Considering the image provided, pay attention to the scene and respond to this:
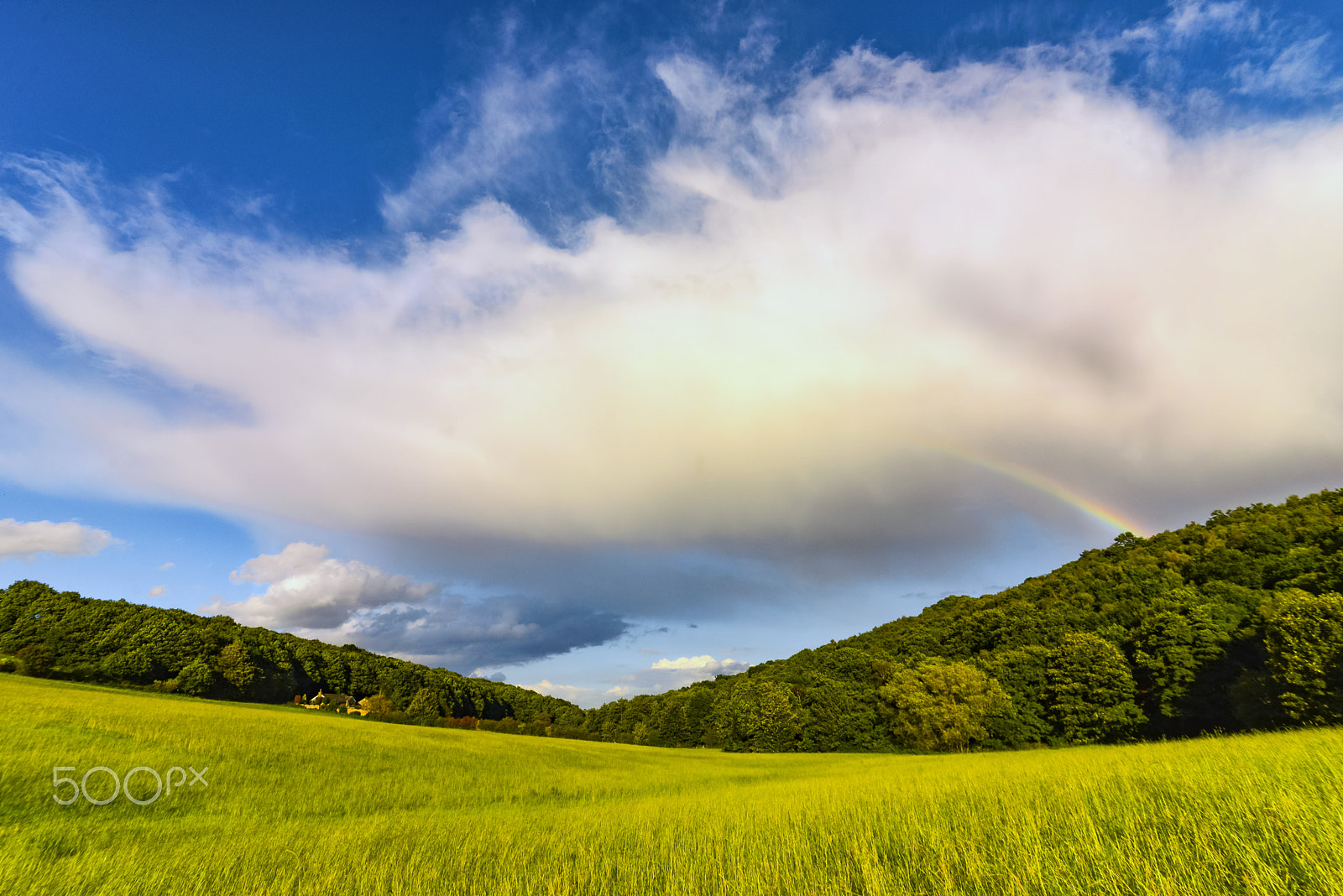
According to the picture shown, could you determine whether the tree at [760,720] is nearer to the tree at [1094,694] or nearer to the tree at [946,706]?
the tree at [946,706]

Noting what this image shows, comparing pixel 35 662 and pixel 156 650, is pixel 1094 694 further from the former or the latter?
pixel 156 650

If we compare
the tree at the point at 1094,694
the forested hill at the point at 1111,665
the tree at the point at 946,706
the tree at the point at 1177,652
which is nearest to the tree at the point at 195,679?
the forested hill at the point at 1111,665

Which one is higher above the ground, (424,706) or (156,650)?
(156,650)

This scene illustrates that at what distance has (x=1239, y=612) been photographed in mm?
69750

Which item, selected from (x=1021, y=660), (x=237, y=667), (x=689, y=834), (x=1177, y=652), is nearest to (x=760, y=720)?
(x=1021, y=660)

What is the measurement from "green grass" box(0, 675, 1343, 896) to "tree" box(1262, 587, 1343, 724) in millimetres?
47372

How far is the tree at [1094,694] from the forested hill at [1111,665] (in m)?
0.17

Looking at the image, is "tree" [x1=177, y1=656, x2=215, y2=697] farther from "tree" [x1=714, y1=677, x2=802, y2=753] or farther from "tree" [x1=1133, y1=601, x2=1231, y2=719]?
"tree" [x1=1133, y1=601, x2=1231, y2=719]

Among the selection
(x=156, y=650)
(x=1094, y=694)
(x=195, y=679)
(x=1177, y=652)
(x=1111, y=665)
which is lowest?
(x=195, y=679)

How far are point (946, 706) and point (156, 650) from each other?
383ft

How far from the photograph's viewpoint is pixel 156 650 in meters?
86.4

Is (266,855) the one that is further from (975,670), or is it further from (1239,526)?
(1239,526)

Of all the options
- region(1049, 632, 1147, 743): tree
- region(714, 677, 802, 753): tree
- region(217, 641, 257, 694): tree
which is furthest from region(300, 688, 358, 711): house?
region(1049, 632, 1147, 743): tree

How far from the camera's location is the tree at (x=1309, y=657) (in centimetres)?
4716
